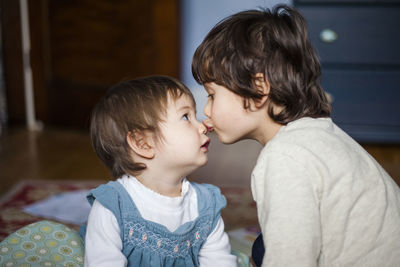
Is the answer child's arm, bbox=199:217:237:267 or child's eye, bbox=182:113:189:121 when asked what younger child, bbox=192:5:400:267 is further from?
child's arm, bbox=199:217:237:267

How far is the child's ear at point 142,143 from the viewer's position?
1.08 meters

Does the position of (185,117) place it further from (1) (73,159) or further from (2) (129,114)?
(1) (73,159)

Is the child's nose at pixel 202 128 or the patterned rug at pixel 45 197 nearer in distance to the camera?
the child's nose at pixel 202 128

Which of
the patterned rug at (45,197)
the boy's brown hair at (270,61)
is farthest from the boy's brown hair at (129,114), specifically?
the patterned rug at (45,197)

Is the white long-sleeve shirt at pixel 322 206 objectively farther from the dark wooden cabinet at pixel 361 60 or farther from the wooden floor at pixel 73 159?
the dark wooden cabinet at pixel 361 60

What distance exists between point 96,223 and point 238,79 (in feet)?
1.33

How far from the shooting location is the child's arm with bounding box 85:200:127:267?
1.00 meters

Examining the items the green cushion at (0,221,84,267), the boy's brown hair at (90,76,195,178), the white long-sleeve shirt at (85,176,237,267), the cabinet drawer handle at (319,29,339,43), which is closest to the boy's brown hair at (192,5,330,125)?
the boy's brown hair at (90,76,195,178)

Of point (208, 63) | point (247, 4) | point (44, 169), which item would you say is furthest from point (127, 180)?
point (247, 4)

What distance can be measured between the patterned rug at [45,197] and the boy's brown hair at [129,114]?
694 mm

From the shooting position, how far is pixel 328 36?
8.88 feet

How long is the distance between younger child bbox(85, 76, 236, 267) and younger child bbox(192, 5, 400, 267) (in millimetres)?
78

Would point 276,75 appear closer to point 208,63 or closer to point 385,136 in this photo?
point 208,63

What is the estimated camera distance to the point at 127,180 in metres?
1.12
